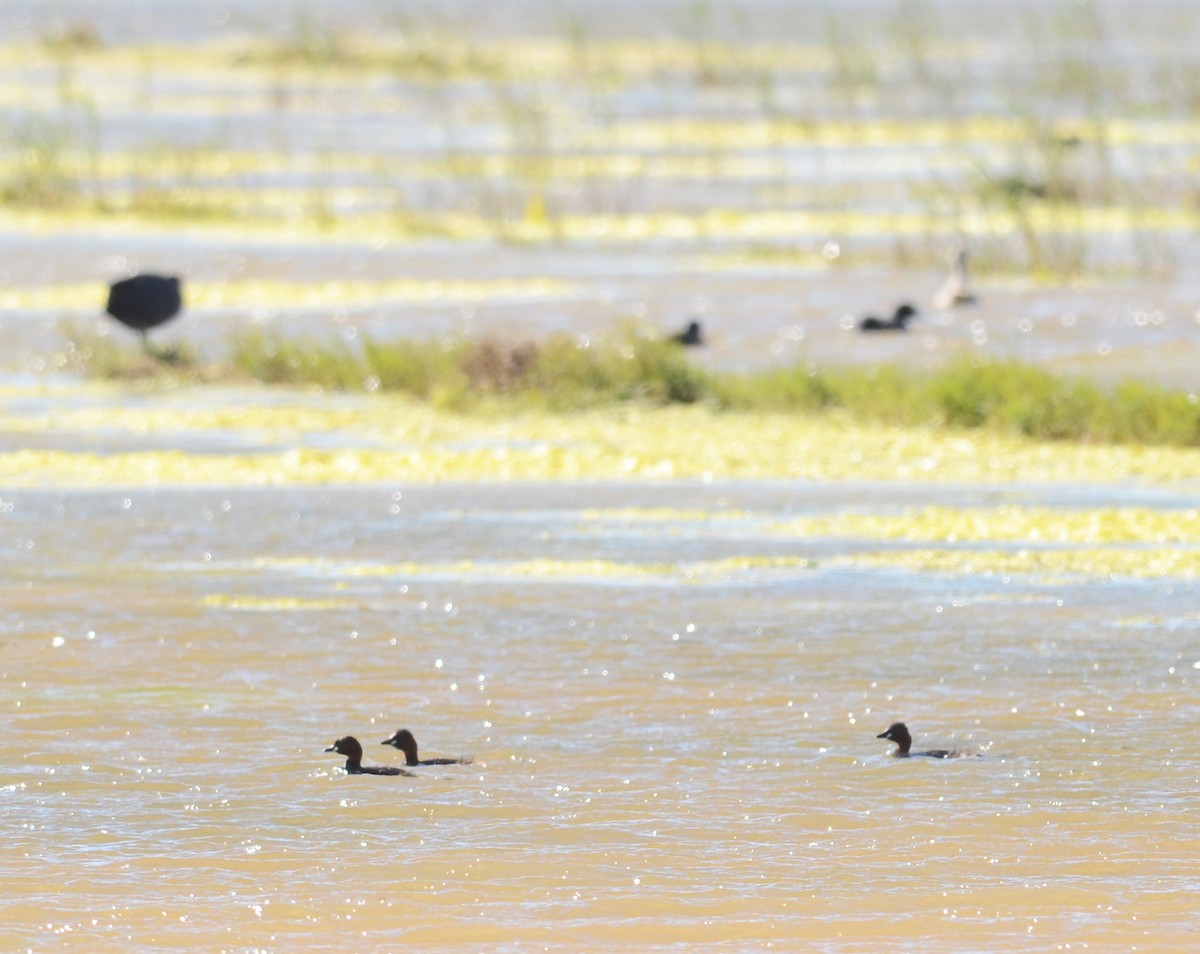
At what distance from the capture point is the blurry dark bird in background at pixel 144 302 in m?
16.7

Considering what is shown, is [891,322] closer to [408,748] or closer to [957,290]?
[957,290]

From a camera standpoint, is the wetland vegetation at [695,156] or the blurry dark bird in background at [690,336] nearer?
the blurry dark bird in background at [690,336]

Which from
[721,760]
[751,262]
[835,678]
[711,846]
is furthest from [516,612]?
[751,262]

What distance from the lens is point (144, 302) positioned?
16.9 meters

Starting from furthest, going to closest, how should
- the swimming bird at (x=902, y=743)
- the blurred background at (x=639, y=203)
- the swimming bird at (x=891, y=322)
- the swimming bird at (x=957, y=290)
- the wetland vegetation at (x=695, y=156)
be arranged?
1. the wetland vegetation at (x=695, y=156)
2. the swimming bird at (x=957, y=290)
3. the blurred background at (x=639, y=203)
4. the swimming bird at (x=891, y=322)
5. the swimming bird at (x=902, y=743)

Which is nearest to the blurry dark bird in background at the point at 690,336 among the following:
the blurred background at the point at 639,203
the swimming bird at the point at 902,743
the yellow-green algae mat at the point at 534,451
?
the blurred background at the point at 639,203

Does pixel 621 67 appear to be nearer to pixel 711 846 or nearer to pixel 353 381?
pixel 353 381

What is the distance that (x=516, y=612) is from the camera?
30.4 ft

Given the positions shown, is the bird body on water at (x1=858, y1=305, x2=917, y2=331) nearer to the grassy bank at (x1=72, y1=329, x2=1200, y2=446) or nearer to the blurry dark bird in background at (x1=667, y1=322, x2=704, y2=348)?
the blurry dark bird in background at (x1=667, y1=322, x2=704, y2=348)

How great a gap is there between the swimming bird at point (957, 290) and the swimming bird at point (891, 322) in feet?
3.39

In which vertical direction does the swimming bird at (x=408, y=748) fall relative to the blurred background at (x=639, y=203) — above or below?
below

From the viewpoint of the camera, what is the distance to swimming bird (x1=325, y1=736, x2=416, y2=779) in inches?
275

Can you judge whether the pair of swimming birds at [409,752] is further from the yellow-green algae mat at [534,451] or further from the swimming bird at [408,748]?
the yellow-green algae mat at [534,451]

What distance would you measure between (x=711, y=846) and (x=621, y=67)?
40.4m
